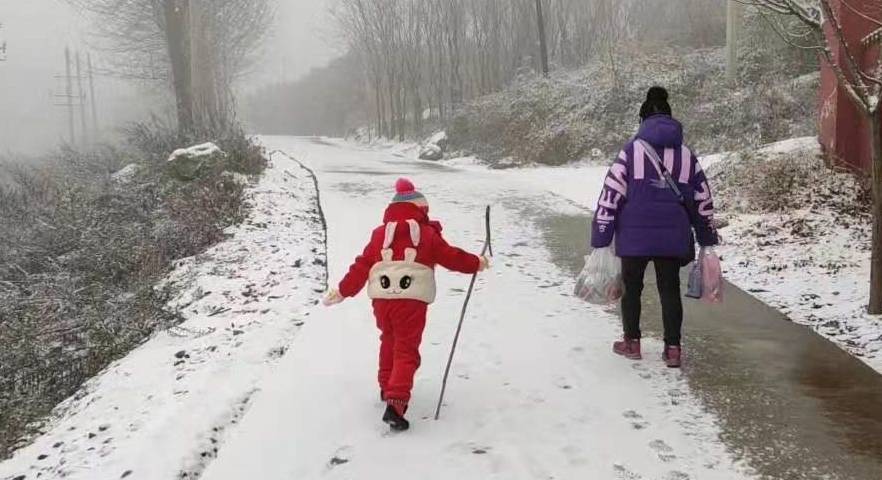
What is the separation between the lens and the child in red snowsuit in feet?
12.5

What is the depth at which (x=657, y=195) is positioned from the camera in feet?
14.5

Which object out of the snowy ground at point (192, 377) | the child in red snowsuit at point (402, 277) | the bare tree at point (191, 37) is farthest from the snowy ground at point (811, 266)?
the bare tree at point (191, 37)

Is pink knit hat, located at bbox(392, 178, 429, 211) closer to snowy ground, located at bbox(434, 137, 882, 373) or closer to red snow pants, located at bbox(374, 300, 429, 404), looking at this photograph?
red snow pants, located at bbox(374, 300, 429, 404)

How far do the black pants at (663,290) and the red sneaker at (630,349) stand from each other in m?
0.18

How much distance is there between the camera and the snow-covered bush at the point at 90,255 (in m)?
6.29

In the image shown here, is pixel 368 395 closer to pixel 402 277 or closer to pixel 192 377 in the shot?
pixel 402 277

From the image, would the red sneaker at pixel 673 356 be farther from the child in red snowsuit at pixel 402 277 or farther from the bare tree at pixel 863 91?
the bare tree at pixel 863 91

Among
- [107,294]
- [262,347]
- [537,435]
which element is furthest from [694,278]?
[107,294]

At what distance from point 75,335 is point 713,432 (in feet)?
19.9

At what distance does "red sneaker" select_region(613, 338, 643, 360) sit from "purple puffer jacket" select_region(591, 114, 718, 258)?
0.75 m

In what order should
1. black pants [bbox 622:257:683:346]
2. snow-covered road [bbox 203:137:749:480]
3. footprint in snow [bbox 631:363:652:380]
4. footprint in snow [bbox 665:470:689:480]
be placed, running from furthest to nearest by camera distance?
footprint in snow [bbox 631:363:652:380]
black pants [bbox 622:257:683:346]
snow-covered road [bbox 203:137:749:480]
footprint in snow [bbox 665:470:689:480]

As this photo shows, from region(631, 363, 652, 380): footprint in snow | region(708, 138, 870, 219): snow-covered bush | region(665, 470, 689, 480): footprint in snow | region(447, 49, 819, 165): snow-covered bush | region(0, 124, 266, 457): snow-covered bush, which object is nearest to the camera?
region(665, 470, 689, 480): footprint in snow

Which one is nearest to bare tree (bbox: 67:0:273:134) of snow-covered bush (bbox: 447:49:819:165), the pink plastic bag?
snow-covered bush (bbox: 447:49:819:165)

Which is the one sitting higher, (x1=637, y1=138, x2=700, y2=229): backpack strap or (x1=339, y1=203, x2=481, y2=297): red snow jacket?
(x1=637, y1=138, x2=700, y2=229): backpack strap
